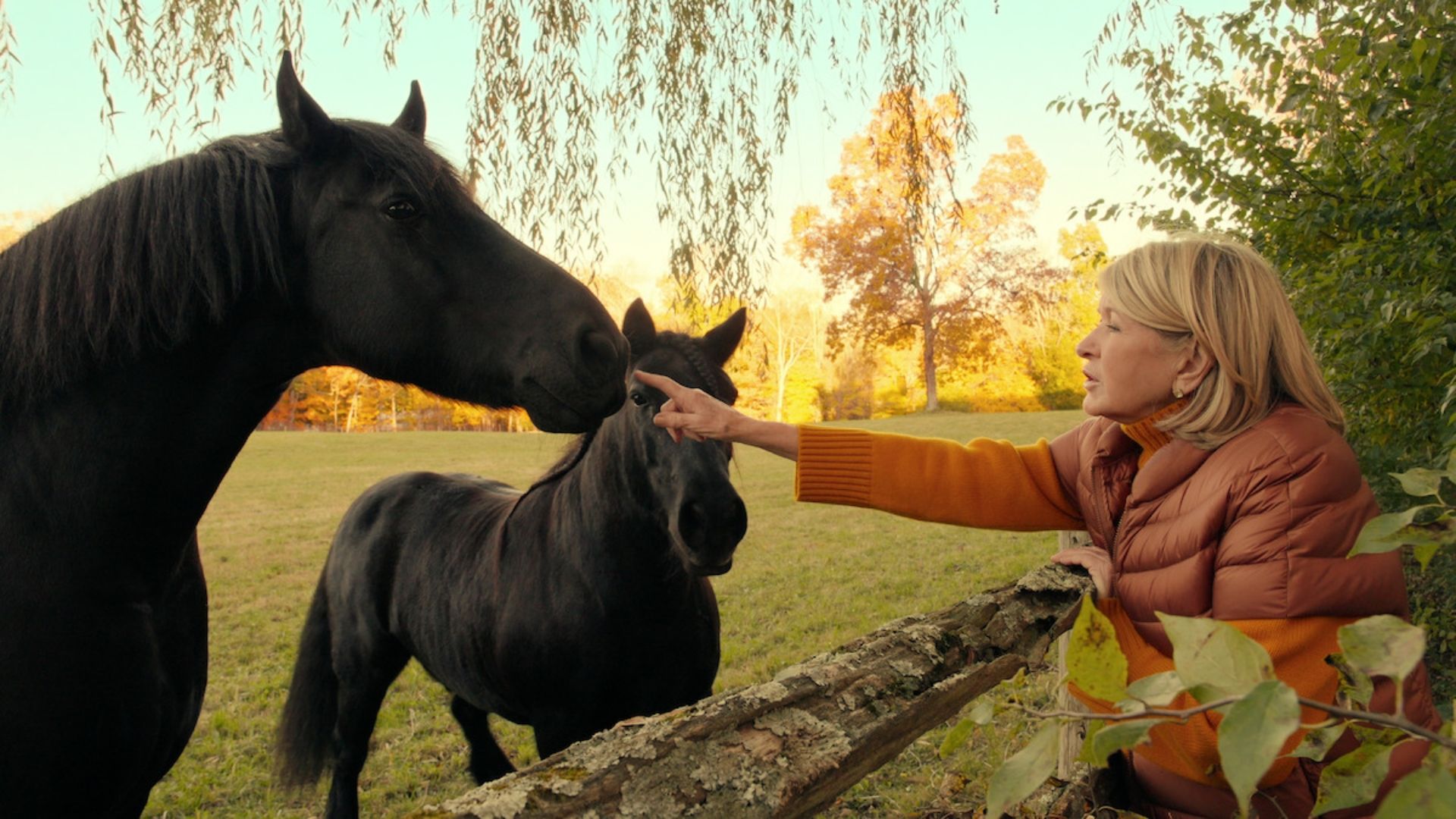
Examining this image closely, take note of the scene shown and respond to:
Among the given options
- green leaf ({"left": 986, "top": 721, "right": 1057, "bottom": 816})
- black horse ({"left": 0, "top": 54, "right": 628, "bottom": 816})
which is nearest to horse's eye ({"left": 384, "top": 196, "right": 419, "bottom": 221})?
black horse ({"left": 0, "top": 54, "right": 628, "bottom": 816})

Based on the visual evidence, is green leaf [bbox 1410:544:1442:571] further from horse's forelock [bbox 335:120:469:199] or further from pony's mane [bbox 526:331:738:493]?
pony's mane [bbox 526:331:738:493]

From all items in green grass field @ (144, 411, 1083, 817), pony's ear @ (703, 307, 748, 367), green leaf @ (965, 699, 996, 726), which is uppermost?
pony's ear @ (703, 307, 748, 367)

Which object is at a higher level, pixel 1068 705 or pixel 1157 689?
pixel 1157 689

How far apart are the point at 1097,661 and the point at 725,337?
113 inches

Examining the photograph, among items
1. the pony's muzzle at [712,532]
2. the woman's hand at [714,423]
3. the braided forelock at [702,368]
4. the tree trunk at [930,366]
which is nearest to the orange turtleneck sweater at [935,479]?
the woman's hand at [714,423]

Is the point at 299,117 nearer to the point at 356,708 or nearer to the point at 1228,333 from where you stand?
the point at 1228,333

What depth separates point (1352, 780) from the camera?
696mm

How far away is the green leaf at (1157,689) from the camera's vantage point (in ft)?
1.96

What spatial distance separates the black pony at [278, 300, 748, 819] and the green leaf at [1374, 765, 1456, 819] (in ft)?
7.84

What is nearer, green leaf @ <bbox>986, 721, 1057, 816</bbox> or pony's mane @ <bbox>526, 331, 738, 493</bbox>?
green leaf @ <bbox>986, 721, 1057, 816</bbox>

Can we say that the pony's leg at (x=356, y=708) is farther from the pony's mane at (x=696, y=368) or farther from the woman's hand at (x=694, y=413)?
the woman's hand at (x=694, y=413)

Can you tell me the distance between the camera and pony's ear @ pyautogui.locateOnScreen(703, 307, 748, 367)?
3.44m

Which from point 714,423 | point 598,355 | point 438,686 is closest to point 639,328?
point 714,423

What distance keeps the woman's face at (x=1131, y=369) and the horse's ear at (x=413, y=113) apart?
1868mm
